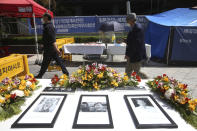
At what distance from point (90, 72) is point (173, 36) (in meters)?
5.91

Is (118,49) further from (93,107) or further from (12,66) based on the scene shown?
(93,107)

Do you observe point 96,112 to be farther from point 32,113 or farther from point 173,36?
point 173,36

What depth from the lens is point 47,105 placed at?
4.81ft

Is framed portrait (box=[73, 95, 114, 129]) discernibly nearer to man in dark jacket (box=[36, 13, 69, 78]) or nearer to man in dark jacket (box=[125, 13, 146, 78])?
man in dark jacket (box=[125, 13, 146, 78])

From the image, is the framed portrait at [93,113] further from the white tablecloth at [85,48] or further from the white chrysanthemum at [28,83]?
the white tablecloth at [85,48]

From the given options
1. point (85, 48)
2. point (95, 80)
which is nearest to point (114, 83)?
point (95, 80)

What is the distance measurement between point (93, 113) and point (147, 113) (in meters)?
0.45

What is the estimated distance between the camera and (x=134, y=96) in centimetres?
163

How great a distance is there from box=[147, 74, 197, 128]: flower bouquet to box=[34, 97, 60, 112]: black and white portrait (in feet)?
3.44

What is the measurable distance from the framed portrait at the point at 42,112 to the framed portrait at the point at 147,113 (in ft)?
2.09

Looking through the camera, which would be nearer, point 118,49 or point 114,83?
point 114,83

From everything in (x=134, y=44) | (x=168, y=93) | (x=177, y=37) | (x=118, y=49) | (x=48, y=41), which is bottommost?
(x=168, y=93)

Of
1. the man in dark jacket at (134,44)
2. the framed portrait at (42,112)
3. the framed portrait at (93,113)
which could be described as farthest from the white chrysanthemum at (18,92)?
the man in dark jacket at (134,44)

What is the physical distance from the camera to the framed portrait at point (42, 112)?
1.20 metres
